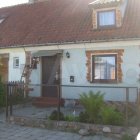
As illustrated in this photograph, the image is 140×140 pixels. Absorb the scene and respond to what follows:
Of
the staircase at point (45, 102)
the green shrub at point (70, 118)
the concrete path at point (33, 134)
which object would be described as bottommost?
the concrete path at point (33, 134)

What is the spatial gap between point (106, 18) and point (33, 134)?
26.1 ft

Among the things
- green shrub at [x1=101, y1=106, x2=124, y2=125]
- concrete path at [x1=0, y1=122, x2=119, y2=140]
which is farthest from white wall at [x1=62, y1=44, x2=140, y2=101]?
concrete path at [x1=0, y1=122, x2=119, y2=140]

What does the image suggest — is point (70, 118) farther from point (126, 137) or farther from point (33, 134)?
point (126, 137)

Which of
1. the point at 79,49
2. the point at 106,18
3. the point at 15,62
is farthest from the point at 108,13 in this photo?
the point at 15,62

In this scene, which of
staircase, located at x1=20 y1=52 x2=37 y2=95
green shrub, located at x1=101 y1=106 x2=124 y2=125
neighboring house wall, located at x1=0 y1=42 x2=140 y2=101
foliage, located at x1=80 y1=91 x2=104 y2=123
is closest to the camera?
Answer: green shrub, located at x1=101 y1=106 x2=124 y2=125

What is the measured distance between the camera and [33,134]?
10.9 meters

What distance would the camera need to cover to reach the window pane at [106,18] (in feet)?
54.2

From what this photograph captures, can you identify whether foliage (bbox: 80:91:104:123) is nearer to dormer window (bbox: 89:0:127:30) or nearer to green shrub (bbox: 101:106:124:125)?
green shrub (bbox: 101:106:124:125)

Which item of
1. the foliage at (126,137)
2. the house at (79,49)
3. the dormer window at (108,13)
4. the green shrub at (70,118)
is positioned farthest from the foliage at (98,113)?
the dormer window at (108,13)

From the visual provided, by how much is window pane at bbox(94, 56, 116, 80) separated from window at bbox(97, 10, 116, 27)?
5.53ft

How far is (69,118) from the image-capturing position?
38.3 feet

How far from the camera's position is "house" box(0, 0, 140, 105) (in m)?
15.4

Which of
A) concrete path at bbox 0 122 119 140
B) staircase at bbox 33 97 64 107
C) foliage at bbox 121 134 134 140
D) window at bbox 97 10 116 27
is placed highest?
window at bbox 97 10 116 27

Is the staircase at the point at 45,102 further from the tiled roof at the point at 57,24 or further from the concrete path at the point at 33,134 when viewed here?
the concrete path at the point at 33,134
